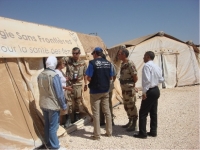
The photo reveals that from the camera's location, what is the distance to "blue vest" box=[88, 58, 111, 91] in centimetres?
444

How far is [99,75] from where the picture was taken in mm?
4461

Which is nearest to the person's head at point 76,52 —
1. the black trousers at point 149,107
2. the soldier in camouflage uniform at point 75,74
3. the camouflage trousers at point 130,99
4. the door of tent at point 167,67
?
the soldier in camouflage uniform at point 75,74

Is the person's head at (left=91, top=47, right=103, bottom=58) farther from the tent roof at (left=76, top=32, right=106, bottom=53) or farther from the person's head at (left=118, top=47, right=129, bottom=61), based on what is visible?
the tent roof at (left=76, top=32, right=106, bottom=53)

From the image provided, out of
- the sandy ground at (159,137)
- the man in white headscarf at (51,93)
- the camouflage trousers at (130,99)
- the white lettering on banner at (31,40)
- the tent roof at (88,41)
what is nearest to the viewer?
the man in white headscarf at (51,93)

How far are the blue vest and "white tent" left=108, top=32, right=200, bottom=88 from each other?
7.85m

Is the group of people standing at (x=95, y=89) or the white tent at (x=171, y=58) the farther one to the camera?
the white tent at (x=171, y=58)

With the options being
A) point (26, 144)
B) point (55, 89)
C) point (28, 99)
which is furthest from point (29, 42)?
point (26, 144)

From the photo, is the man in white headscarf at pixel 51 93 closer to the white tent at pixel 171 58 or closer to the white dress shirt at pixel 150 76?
the white dress shirt at pixel 150 76

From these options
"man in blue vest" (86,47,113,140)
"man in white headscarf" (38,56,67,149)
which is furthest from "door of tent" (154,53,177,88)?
"man in white headscarf" (38,56,67,149)

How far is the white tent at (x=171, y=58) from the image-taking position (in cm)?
1239

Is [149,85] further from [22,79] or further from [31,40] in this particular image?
[31,40]

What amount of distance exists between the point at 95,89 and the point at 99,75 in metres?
0.31

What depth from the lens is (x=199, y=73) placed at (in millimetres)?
13016

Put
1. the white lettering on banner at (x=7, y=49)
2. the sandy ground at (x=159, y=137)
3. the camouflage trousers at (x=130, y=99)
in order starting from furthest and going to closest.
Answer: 1. the camouflage trousers at (x=130, y=99)
2. the white lettering on banner at (x=7, y=49)
3. the sandy ground at (x=159, y=137)
